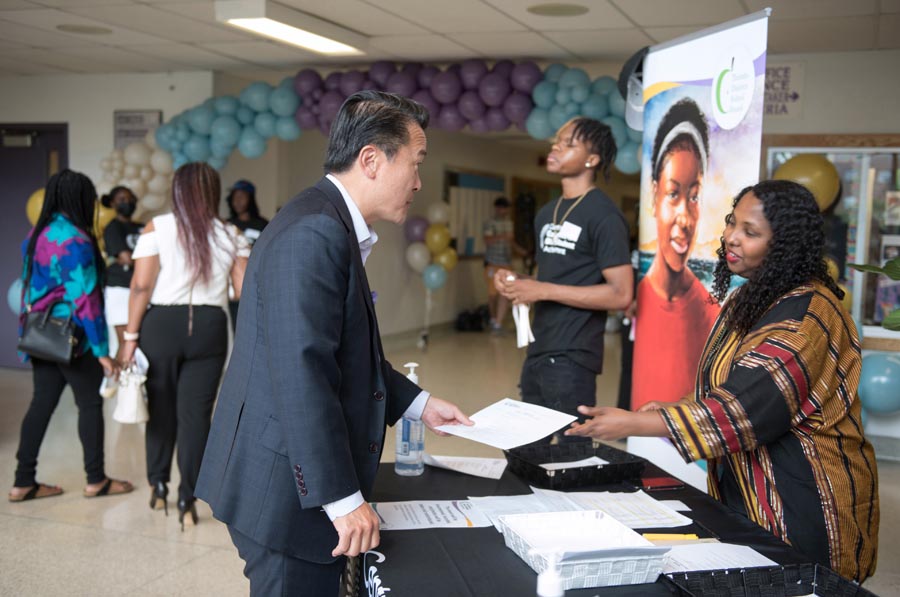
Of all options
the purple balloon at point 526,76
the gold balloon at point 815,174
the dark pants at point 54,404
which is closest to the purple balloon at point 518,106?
the purple balloon at point 526,76

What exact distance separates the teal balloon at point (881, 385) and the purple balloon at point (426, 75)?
11.9 ft

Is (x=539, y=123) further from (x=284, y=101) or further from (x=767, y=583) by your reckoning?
(x=767, y=583)

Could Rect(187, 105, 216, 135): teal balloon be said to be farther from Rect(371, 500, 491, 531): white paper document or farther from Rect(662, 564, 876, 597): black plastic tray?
Rect(662, 564, 876, 597): black plastic tray

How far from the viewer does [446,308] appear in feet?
38.2

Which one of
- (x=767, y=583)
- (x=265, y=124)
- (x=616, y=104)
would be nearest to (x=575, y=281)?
(x=767, y=583)

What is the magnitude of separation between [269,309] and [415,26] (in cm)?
428

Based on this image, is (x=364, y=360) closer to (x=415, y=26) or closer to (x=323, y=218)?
(x=323, y=218)

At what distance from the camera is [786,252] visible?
6.21 feet

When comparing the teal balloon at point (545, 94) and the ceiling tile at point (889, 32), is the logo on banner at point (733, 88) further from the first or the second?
the teal balloon at point (545, 94)

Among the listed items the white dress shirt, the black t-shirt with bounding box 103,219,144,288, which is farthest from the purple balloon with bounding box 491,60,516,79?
the white dress shirt

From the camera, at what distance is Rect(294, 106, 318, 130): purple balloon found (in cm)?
639

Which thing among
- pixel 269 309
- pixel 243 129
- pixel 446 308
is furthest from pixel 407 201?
pixel 446 308

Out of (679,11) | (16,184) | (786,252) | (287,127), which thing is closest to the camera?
(786,252)

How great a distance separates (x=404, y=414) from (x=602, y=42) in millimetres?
4373
